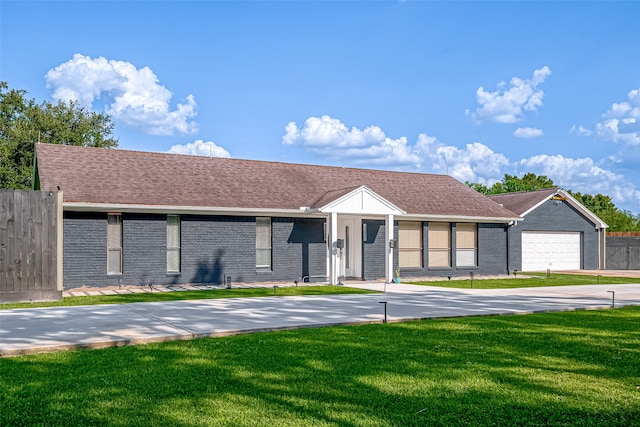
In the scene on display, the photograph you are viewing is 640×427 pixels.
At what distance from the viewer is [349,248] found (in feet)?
79.1

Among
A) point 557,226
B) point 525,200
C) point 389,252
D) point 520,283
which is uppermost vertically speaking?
point 525,200

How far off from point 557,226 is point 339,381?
93.5 ft

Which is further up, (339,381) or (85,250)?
(85,250)

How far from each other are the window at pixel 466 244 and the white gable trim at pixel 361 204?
5146 millimetres

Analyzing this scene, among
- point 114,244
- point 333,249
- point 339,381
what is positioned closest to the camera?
point 339,381

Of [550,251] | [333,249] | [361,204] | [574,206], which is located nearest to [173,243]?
[333,249]

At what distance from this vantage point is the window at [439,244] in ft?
83.4

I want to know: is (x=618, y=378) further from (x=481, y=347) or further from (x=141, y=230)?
(x=141, y=230)

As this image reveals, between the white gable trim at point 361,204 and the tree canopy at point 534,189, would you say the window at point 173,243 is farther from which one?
the tree canopy at point 534,189

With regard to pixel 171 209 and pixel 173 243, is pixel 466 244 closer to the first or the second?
pixel 173 243

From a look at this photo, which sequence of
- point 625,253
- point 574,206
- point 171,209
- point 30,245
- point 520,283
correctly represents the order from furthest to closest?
point 625,253, point 574,206, point 520,283, point 171,209, point 30,245

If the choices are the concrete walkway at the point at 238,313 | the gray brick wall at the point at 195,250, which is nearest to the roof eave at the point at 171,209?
the gray brick wall at the point at 195,250

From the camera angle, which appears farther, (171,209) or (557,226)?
(557,226)

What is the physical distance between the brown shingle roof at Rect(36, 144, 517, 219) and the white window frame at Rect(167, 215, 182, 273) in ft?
2.72
